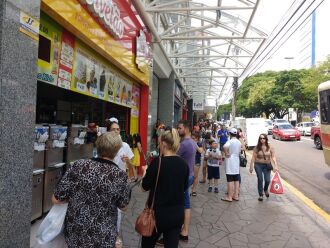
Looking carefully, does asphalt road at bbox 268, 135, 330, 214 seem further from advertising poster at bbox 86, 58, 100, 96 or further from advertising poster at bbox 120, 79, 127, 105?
advertising poster at bbox 86, 58, 100, 96

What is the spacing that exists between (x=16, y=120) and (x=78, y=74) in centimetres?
271

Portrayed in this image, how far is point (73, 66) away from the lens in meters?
5.67

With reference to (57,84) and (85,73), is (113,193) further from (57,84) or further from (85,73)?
(85,73)

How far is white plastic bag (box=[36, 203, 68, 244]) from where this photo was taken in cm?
266

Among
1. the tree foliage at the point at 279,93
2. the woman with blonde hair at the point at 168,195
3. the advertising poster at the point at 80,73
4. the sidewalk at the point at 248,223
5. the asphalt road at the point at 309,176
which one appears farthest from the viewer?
the tree foliage at the point at 279,93

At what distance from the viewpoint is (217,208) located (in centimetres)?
710

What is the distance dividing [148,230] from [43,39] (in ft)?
9.51

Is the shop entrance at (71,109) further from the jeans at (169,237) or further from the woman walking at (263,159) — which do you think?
the woman walking at (263,159)

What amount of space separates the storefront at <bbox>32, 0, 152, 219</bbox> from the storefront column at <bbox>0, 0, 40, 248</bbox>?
804 mm

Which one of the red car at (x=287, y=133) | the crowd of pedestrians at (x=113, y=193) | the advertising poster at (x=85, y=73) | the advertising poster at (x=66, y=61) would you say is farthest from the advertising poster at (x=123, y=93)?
the red car at (x=287, y=133)

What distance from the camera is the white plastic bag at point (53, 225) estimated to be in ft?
8.74

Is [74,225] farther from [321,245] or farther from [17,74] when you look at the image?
[321,245]

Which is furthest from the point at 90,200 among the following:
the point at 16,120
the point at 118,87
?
the point at 118,87

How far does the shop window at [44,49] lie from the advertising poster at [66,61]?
38cm
